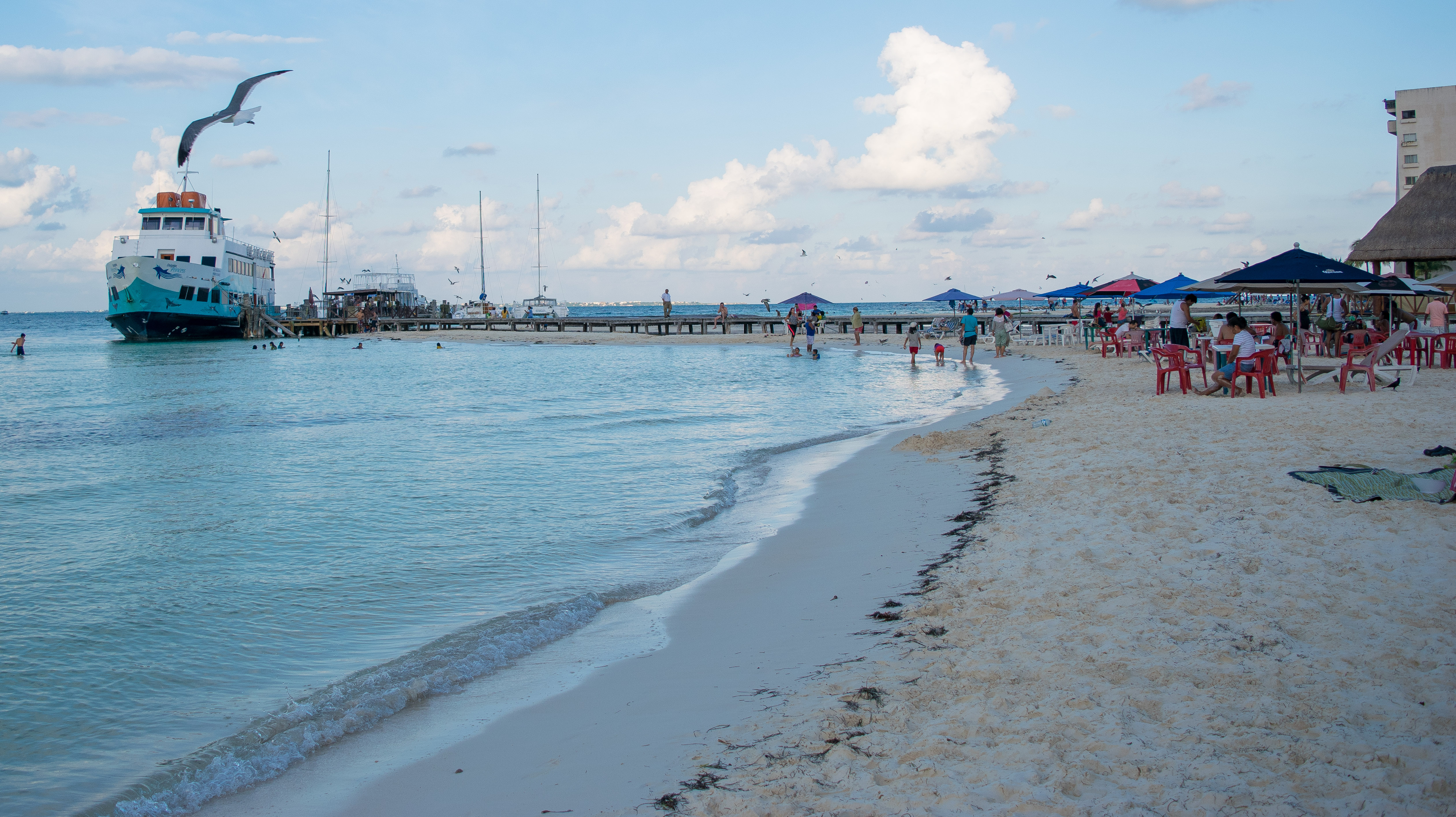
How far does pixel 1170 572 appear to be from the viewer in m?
4.72

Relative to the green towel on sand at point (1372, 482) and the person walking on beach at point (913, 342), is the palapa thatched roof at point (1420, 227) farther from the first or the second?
the green towel on sand at point (1372, 482)

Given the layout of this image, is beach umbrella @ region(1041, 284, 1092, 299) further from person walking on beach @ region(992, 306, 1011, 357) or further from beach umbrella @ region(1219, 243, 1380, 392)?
beach umbrella @ region(1219, 243, 1380, 392)

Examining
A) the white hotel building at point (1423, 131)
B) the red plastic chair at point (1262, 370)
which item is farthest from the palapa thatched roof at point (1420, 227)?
the white hotel building at point (1423, 131)

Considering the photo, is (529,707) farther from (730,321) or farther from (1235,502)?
(730,321)

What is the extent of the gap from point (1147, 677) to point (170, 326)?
191 ft

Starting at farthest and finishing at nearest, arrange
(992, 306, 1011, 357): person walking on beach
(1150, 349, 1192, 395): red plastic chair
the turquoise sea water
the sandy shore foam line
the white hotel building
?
1. the white hotel building
2. (992, 306, 1011, 357): person walking on beach
3. (1150, 349, 1192, 395): red plastic chair
4. the turquoise sea water
5. the sandy shore foam line

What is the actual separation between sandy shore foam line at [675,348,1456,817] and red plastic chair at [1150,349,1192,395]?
630 centimetres

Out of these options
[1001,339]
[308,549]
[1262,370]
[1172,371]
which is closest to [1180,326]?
[1172,371]

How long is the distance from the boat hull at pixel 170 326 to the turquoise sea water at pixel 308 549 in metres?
32.6

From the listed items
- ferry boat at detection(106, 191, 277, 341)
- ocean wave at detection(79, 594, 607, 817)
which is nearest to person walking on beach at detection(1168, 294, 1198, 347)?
ocean wave at detection(79, 594, 607, 817)

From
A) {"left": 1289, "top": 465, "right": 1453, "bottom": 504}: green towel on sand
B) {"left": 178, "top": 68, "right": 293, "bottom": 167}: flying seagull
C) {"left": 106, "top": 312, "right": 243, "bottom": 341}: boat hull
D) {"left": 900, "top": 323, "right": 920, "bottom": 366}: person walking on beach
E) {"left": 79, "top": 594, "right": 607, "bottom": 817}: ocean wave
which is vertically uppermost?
{"left": 178, "top": 68, "right": 293, "bottom": 167}: flying seagull

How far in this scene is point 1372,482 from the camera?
6.04m

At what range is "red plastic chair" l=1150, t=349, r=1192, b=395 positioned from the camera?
12.8 metres

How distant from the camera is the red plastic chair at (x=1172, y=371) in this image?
1282 centimetres
